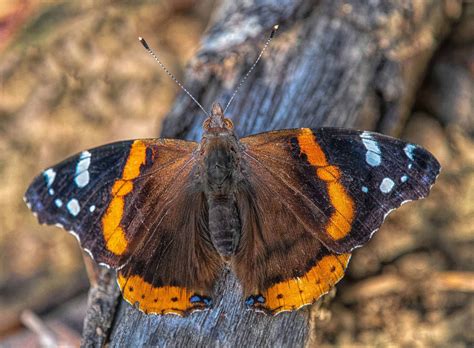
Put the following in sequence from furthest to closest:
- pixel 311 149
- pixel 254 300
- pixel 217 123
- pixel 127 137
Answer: pixel 127 137 → pixel 217 123 → pixel 311 149 → pixel 254 300

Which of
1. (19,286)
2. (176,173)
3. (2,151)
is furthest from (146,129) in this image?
(176,173)

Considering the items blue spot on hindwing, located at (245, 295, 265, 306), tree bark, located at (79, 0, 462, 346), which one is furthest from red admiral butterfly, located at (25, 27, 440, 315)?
tree bark, located at (79, 0, 462, 346)

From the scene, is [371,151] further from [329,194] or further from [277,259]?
[277,259]

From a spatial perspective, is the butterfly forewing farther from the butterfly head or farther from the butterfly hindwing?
the butterfly head

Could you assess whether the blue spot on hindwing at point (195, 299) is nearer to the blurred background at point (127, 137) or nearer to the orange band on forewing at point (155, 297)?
the orange band on forewing at point (155, 297)

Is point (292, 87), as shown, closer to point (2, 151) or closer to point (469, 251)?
point (469, 251)

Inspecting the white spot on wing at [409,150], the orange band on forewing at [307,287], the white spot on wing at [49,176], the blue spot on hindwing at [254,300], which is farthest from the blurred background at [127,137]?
the white spot on wing at [49,176]

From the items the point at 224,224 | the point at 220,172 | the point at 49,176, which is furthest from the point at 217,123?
the point at 49,176
